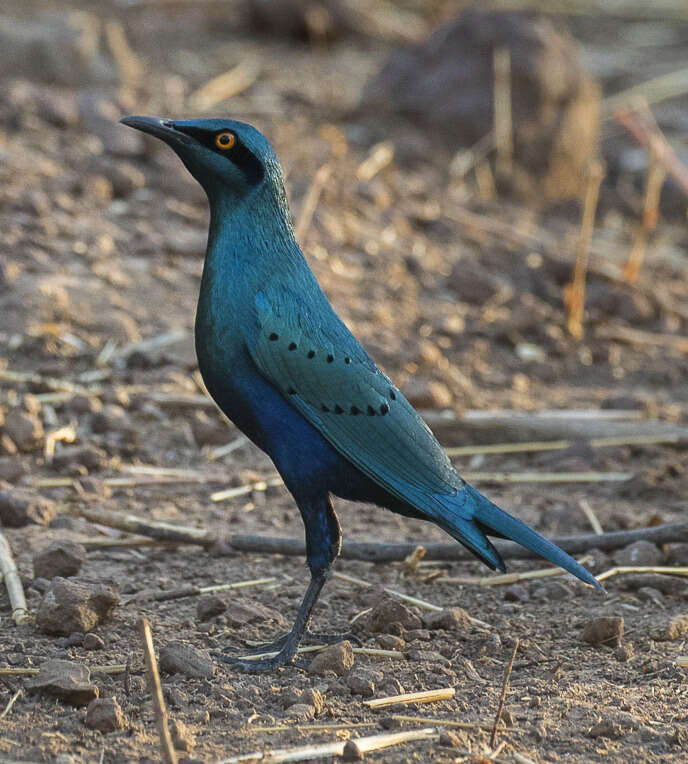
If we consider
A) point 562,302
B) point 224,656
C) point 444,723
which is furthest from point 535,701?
point 562,302

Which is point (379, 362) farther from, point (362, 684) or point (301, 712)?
point (301, 712)

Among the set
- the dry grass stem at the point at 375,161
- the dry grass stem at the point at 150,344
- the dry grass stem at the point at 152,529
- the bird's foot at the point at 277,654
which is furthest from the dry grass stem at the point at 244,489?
the dry grass stem at the point at 375,161

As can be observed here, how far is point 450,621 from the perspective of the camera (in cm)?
396

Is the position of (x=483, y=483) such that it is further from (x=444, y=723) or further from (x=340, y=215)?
(x=340, y=215)

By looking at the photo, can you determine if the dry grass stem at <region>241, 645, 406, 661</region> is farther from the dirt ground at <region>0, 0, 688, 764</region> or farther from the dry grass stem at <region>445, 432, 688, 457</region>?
the dry grass stem at <region>445, 432, 688, 457</region>

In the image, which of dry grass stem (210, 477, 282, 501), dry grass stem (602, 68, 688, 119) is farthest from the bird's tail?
dry grass stem (602, 68, 688, 119)

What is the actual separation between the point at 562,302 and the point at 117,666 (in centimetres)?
475

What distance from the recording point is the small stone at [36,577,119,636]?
3.63 metres

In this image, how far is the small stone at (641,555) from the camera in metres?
4.41

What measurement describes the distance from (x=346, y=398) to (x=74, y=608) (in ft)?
3.28

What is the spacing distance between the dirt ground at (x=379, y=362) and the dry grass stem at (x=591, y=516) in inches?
1.1

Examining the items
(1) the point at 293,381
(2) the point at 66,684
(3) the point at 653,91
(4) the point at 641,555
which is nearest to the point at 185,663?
(2) the point at 66,684

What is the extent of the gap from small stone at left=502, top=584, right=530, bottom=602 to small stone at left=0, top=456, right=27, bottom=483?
1.95 m

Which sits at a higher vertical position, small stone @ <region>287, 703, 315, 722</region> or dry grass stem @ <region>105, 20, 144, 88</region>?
dry grass stem @ <region>105, 20, 144, 88</region>
